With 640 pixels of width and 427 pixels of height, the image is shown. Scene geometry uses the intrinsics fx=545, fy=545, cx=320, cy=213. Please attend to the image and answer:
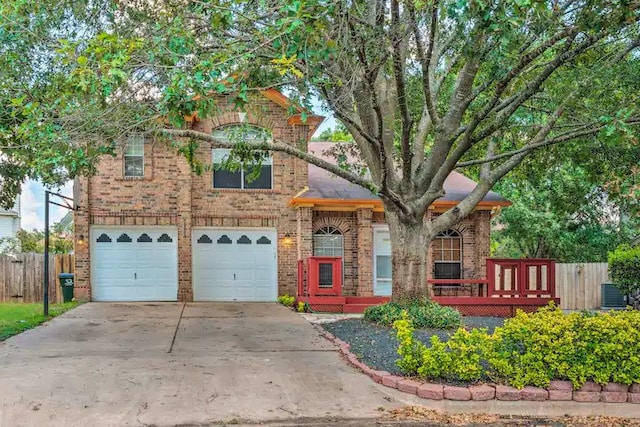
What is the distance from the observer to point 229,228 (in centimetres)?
1714

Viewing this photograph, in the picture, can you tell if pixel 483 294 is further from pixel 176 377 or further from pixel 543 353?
pixel 176 377

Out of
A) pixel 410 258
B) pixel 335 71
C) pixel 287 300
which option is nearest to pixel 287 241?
pixel 287 300

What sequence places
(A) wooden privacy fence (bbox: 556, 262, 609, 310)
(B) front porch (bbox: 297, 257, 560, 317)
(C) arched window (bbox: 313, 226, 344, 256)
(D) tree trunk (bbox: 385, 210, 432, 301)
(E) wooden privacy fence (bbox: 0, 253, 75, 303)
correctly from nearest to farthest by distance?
(D) tree trunk (bbox: 385, 210, 432, 301) < (B) front porch (bbox: 297, 257, 560, 317) < (C) arched window (bbox: 313, 226, 344, 256) < (E) wooden privacy fence (bbox: 0, 253, 75, 303) < (A) wooden privacy fence (bbox: 556, 262, 609, 310)

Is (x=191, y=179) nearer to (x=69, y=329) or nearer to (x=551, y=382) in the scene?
(x=69, y=329)

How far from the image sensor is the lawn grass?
1054 centimetres

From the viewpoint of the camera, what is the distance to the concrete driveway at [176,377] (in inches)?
225

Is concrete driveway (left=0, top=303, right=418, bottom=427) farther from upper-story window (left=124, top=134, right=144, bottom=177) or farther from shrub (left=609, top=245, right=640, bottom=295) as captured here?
shrub (left=609, top=245, right=640, bottom=295)

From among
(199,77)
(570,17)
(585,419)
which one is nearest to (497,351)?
(585,419)

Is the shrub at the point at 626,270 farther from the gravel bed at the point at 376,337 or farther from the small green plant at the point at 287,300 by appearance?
the small green plant at the point at 287,300

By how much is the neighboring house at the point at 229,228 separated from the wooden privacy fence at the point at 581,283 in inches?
120

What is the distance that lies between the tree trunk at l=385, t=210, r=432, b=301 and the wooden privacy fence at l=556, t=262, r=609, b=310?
929 centimetres

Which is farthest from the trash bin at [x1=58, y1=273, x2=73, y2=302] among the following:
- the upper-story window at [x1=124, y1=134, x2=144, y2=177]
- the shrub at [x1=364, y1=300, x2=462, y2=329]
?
the shrub at [x1=364, y1=300, x2=462, y2=329]

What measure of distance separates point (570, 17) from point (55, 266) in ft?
52.8

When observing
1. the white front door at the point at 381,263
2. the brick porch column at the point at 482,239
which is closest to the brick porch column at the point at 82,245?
the white front door at the point at 381,263
